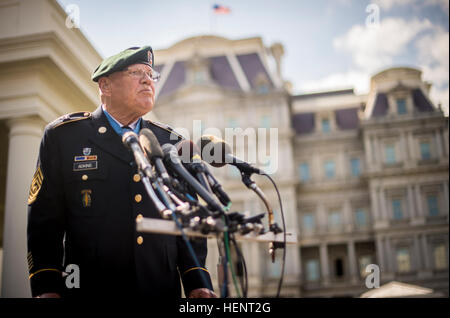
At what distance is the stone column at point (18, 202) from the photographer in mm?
7520

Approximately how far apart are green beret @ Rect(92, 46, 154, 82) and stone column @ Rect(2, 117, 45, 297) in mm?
5621

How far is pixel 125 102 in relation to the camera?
2895 millimetres

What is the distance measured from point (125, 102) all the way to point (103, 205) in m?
0.62

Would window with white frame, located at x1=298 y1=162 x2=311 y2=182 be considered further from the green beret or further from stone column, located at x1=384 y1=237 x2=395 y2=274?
the green beret

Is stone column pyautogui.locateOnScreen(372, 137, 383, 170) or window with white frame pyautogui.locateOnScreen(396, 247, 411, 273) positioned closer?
window with white frame pyautogui.locateOnScreen(396, 247, 411, 273)

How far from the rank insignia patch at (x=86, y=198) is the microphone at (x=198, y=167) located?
1.89 ft

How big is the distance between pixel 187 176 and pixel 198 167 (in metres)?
0.20

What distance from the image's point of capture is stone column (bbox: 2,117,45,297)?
296 inches

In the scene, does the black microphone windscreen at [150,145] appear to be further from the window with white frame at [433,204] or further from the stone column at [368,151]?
the window with white frame at [433,204]

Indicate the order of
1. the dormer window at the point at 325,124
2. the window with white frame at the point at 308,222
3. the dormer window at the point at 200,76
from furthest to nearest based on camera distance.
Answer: the dormer window at the point at 325,124 < the window with white frame at the point at 308,222 < the dormer window at the point at 200,76

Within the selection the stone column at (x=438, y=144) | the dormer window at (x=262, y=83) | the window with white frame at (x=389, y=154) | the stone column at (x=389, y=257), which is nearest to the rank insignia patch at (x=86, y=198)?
the stone column at (x=389, y=257)

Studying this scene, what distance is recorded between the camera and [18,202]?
25.9 feet

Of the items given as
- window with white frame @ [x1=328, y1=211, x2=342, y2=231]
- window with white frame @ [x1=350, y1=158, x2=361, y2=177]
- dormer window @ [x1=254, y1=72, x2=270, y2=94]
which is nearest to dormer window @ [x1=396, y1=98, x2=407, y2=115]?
window with white frame @ [x1=350, y1=158, x2=361, y2=177]

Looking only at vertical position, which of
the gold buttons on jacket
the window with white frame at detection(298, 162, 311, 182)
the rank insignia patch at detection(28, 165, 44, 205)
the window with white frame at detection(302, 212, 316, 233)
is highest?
the window with white frame at detection(298, 162, 311, 182)
